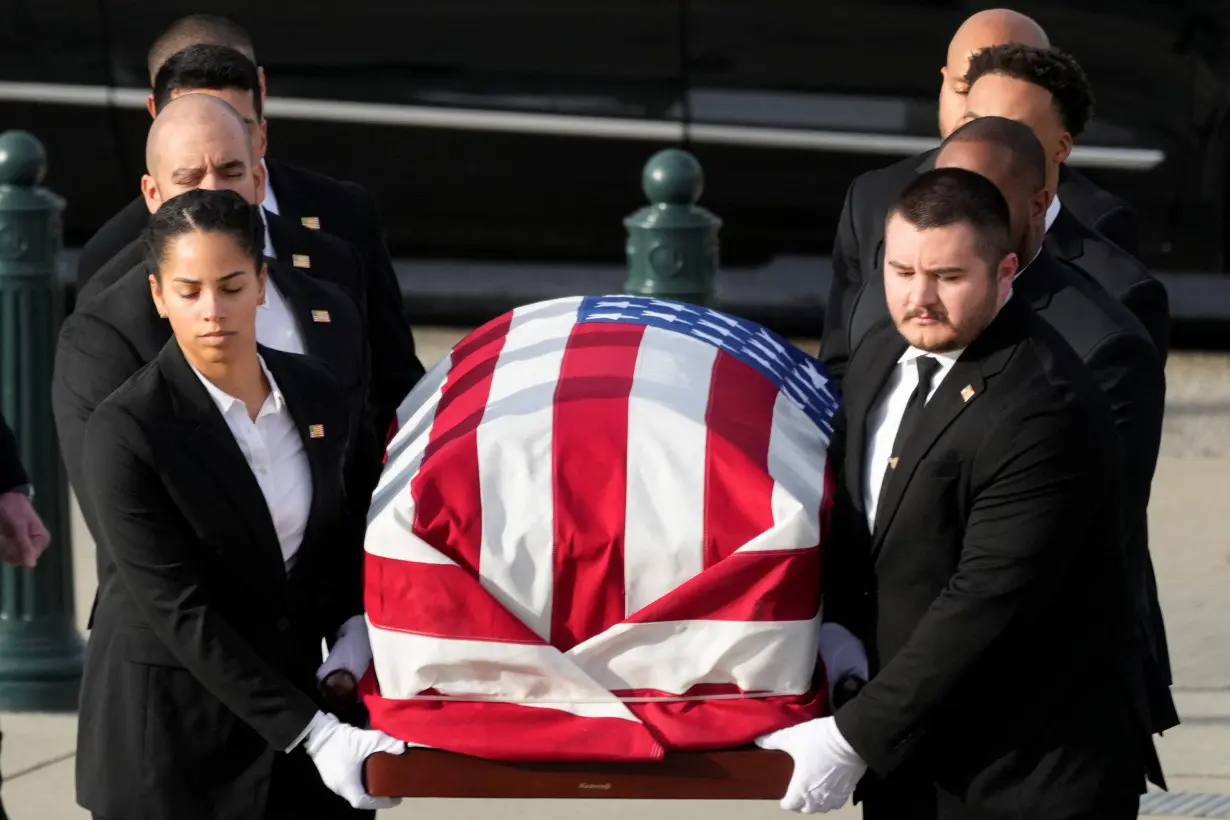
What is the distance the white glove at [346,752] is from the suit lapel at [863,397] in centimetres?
73

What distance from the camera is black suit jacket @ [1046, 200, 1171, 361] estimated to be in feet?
11.9

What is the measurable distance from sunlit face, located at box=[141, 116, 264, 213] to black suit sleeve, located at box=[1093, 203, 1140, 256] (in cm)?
153

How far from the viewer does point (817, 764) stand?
9.92ft

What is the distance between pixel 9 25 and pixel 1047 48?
5318 millimetres

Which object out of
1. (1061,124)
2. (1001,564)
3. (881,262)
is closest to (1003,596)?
(1001,564)

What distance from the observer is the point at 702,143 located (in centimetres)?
812

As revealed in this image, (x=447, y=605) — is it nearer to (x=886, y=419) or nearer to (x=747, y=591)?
(x=747, y=591)

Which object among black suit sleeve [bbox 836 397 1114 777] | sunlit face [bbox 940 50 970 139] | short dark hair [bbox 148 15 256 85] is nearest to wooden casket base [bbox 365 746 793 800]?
black suit sleeve [bbox 836 397 1114 777]

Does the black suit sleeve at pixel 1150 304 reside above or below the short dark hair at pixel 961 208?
below

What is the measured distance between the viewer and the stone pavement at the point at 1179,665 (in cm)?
473

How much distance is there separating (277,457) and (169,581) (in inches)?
9.6

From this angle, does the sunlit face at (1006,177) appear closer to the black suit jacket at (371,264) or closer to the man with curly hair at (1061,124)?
the man with curly hair at (1061,124)

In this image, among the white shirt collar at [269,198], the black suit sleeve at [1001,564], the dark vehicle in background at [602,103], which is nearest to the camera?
the black suit sleeve at [1001,564]

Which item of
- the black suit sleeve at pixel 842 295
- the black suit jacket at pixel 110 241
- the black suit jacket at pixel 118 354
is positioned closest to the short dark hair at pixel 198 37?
the black suit jacket at pixel 110 241
